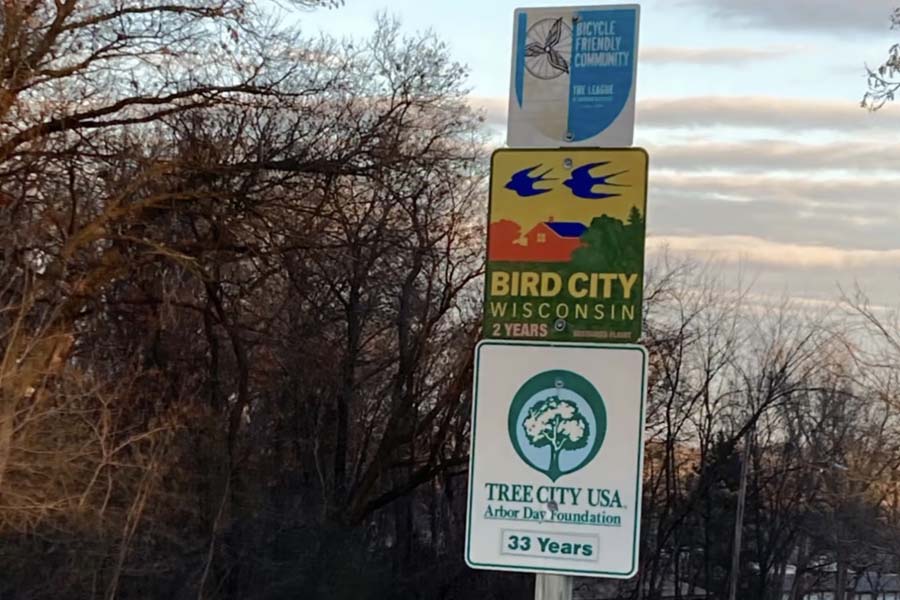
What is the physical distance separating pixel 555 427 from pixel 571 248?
436mm

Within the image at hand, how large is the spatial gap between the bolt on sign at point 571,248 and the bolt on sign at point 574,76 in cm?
7

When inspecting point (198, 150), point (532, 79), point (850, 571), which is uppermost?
point (198, 150)

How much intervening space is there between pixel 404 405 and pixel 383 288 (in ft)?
8.26

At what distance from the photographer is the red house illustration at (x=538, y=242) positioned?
2.87m

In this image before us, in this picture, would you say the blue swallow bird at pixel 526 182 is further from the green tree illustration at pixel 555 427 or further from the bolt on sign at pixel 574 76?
the green tree illustration at pixel 555 427

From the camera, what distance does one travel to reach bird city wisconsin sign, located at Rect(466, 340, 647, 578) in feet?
9.34

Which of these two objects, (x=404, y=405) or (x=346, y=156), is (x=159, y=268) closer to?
(x=346, y=156)

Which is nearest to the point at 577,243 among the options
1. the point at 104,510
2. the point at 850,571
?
the point at 104,510

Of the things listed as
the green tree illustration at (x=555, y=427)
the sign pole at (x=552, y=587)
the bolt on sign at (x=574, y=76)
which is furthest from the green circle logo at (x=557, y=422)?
the bolt on sign at (x=574, y=76)

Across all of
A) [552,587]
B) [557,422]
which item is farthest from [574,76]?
[552,587]

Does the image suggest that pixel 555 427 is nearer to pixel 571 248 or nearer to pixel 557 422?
pixel 557 422

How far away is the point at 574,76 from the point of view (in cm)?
296

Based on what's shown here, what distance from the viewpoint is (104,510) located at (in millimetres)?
15211

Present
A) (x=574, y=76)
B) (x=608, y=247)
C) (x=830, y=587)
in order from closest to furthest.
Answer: (x=608, y=247) → (x=574, y=76) → (x=830, y=587)
